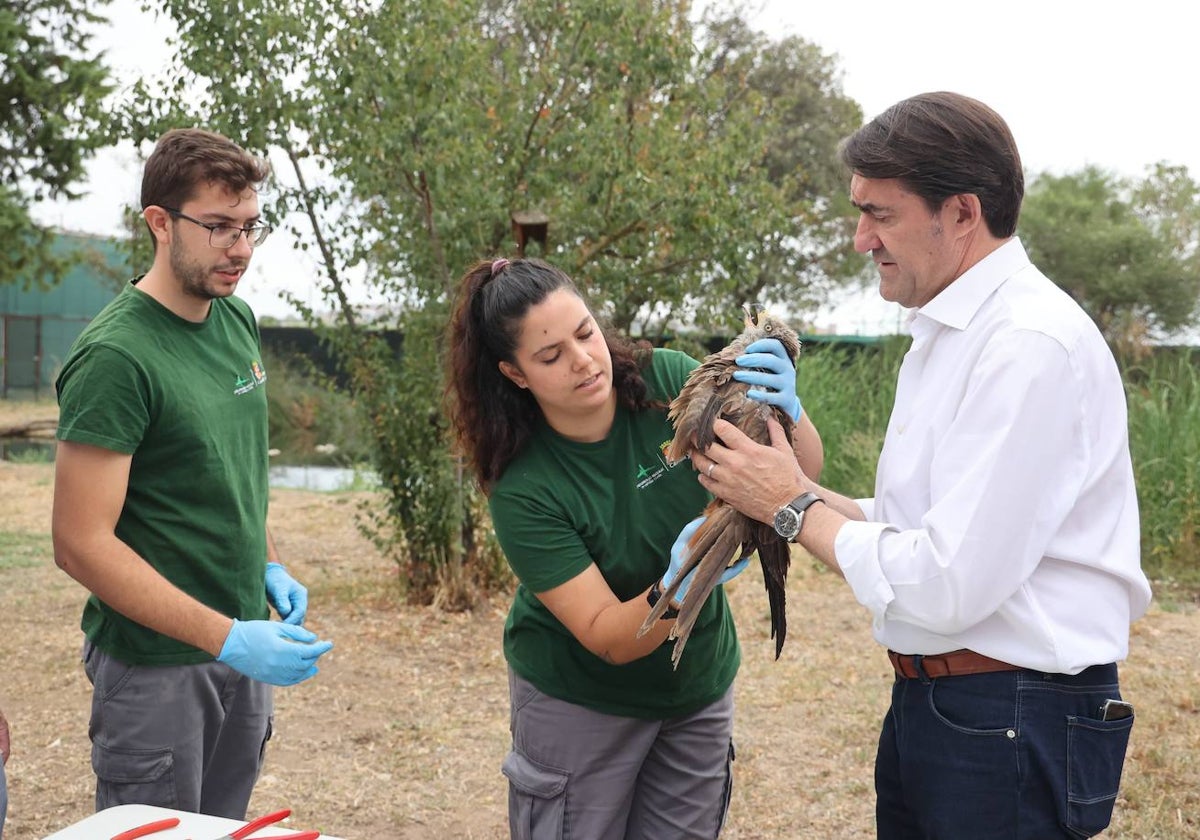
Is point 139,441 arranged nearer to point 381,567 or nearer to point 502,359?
point 502,359

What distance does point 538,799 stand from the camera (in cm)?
222

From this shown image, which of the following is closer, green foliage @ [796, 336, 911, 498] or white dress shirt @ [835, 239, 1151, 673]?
white dress shirt @ [835, 239, 1151, 673]

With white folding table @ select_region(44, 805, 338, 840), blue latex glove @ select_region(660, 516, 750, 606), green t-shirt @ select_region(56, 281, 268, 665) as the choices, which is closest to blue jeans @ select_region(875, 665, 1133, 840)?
blue latex glove @ select_region(660, 516, 750, 606)

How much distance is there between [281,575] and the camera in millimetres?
2908

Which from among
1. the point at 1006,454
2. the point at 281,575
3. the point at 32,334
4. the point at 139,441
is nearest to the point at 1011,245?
the point at 1006,454

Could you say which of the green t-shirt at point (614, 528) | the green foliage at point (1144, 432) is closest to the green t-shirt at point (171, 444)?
the green t-shirt at point (614, 528)

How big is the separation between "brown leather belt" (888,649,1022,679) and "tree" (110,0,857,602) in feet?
12.1

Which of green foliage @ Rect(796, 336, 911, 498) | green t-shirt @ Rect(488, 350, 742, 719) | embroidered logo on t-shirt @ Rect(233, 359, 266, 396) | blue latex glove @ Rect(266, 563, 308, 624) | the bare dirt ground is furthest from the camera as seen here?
green foliage @ Rect(796, 336, 911, 498)

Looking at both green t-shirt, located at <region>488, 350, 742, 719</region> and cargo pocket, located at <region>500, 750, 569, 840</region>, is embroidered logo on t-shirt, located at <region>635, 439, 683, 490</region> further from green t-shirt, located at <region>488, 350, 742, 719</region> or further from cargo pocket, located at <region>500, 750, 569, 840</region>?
cargo pocket, located at <region>500, 750, 569, 840</region>

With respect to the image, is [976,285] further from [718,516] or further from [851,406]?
[851,406]

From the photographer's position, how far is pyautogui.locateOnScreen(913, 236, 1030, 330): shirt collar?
5.96ft

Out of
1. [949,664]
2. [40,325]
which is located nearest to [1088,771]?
[949,664]

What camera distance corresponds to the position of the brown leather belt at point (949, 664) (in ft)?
5.95

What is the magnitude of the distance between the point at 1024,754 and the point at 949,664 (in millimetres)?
180
